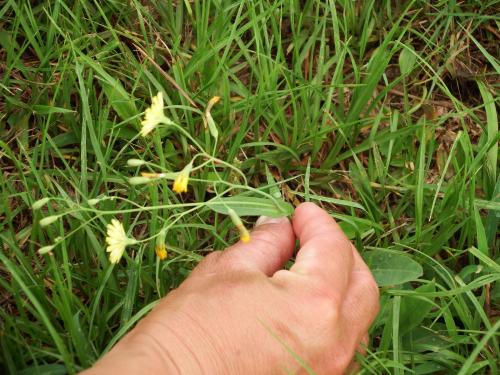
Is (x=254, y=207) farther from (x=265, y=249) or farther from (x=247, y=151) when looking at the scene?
(x=247, y=151)

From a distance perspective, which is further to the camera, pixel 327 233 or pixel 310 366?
pixel 327 233

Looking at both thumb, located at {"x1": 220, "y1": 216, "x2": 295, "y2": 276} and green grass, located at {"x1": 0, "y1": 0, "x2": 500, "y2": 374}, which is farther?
green grass, located at {"x1": 0, "y1": 0, "x2": 500, "y2": 374}

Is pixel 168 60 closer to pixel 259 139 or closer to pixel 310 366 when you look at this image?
pixel 259 139

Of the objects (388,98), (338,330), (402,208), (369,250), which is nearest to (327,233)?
(338,330)

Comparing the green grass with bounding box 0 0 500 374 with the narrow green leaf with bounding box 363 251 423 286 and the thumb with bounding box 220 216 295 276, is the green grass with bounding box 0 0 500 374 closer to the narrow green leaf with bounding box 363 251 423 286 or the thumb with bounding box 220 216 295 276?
the narrow green leaf with bounding box 363 251 423 286

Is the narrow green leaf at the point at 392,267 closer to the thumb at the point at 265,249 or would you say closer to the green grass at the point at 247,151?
the green grass at the point at 247,151

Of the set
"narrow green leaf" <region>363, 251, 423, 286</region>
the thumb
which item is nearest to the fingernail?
the thumb
